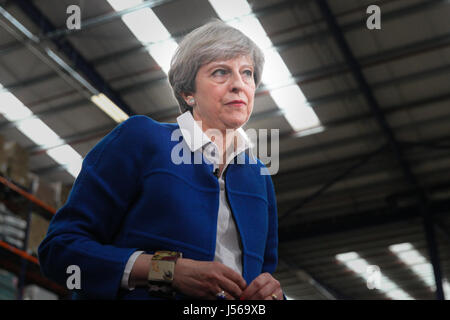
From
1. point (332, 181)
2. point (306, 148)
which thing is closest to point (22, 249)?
point (306, 148)

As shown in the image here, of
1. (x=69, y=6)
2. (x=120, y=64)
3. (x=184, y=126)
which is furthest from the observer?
(x=120, y=64)

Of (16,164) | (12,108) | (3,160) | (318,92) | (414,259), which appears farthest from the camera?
(414,259)

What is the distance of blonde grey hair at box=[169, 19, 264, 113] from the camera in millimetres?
1339

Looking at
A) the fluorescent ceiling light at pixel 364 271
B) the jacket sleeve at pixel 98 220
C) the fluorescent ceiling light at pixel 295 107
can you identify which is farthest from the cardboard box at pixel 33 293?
the fluorescent ceiling light at pixel 364 271

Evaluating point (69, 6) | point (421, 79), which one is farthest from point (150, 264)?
point (421, 79)

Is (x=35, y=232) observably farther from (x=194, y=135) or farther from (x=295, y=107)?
(x=194, y=135)

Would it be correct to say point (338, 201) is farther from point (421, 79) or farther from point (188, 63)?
point (188, 63)

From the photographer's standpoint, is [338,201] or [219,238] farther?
[338,201]

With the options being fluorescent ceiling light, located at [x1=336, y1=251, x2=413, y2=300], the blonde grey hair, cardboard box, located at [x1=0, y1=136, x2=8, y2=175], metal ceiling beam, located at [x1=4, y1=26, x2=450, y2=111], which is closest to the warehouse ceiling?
metal ceiling beam, located at [x1=4, y1=26, x2=450, y2=111]

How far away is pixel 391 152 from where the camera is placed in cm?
Result: 1184

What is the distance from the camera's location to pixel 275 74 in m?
9.49

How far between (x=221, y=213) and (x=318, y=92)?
913 centimetres
